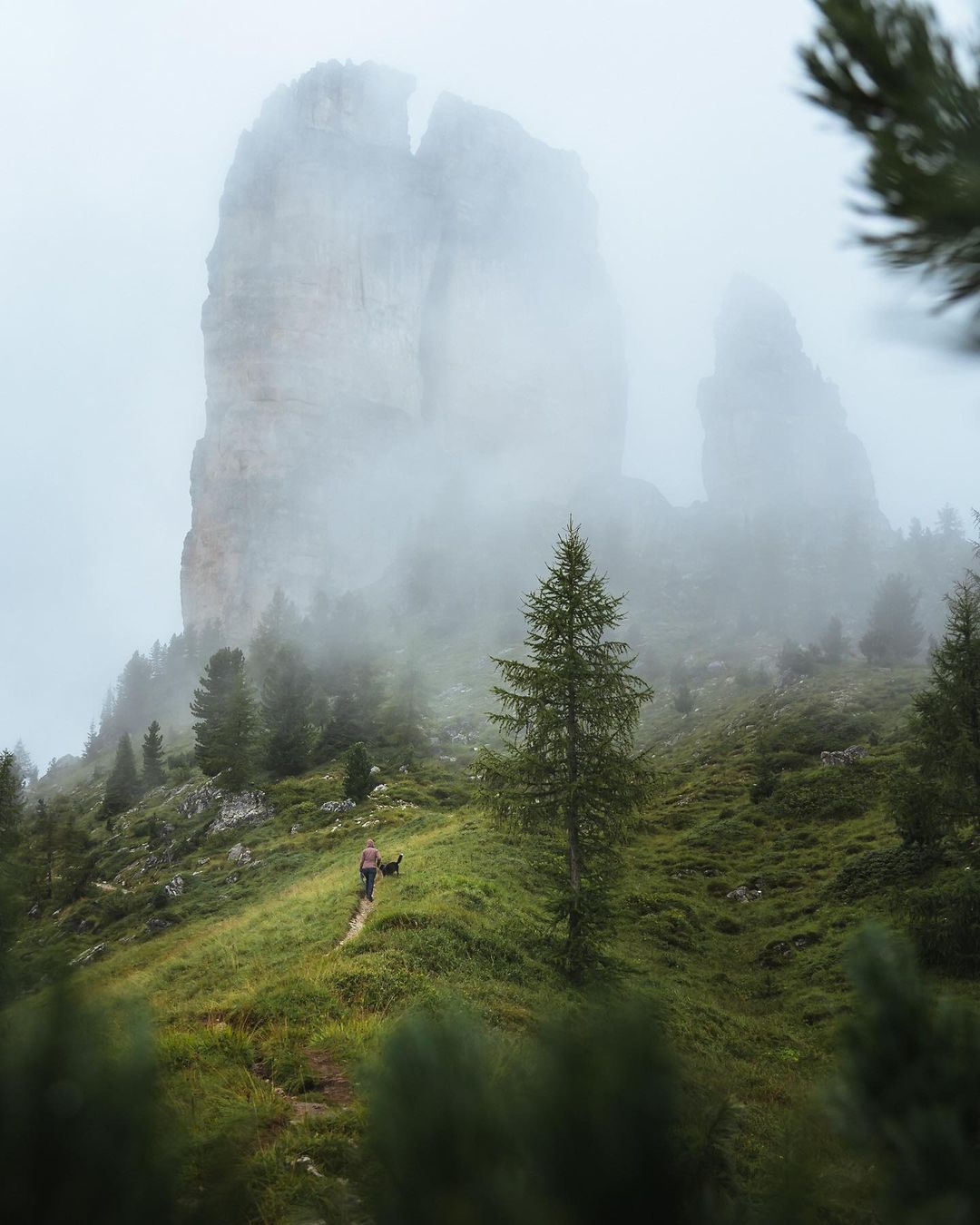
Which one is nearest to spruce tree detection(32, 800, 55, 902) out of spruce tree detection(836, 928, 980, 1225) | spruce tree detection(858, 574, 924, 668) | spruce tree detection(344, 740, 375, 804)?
spruce tree detection(344, 740, 375, 804)

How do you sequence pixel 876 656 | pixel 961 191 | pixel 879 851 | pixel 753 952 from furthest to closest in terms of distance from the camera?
pixel 876 656 → pixel 879 851 → pixel 753 952 → pixel 961 191

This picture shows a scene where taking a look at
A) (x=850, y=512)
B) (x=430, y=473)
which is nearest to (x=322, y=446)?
(x=430, y=473)

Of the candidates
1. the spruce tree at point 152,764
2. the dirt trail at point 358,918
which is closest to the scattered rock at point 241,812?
the dirt trail at point 358,918

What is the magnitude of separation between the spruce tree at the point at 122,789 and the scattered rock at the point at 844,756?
39970 mm

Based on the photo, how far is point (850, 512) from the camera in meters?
115

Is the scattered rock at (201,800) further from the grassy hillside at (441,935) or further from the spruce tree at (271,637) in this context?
the spruce tree at (271,637)

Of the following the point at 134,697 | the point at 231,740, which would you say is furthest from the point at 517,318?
the point at 231,740

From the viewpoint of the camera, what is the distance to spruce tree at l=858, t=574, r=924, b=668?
197 feet

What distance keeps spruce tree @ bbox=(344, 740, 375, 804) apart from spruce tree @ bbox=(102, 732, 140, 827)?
19.5 meters

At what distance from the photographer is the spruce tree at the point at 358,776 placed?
33.4 meters

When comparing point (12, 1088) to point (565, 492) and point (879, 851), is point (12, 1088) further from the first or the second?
point (565, 492)

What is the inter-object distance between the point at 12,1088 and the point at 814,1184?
3.92 feet

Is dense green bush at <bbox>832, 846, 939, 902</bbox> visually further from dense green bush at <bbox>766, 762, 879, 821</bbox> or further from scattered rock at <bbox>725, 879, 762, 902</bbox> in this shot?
dense green bush at <bbox>766, 762, 879, 821</bbox>

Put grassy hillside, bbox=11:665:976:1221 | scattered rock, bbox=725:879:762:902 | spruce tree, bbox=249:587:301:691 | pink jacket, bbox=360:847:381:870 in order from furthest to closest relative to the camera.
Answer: spruce tree, bbox=249:587:301:691 < scattered rock, bbox=725:879:762:902 < pink jacket, bbox=360:847:381:870 < grassy hillside, bbox=11:665:976:1221
